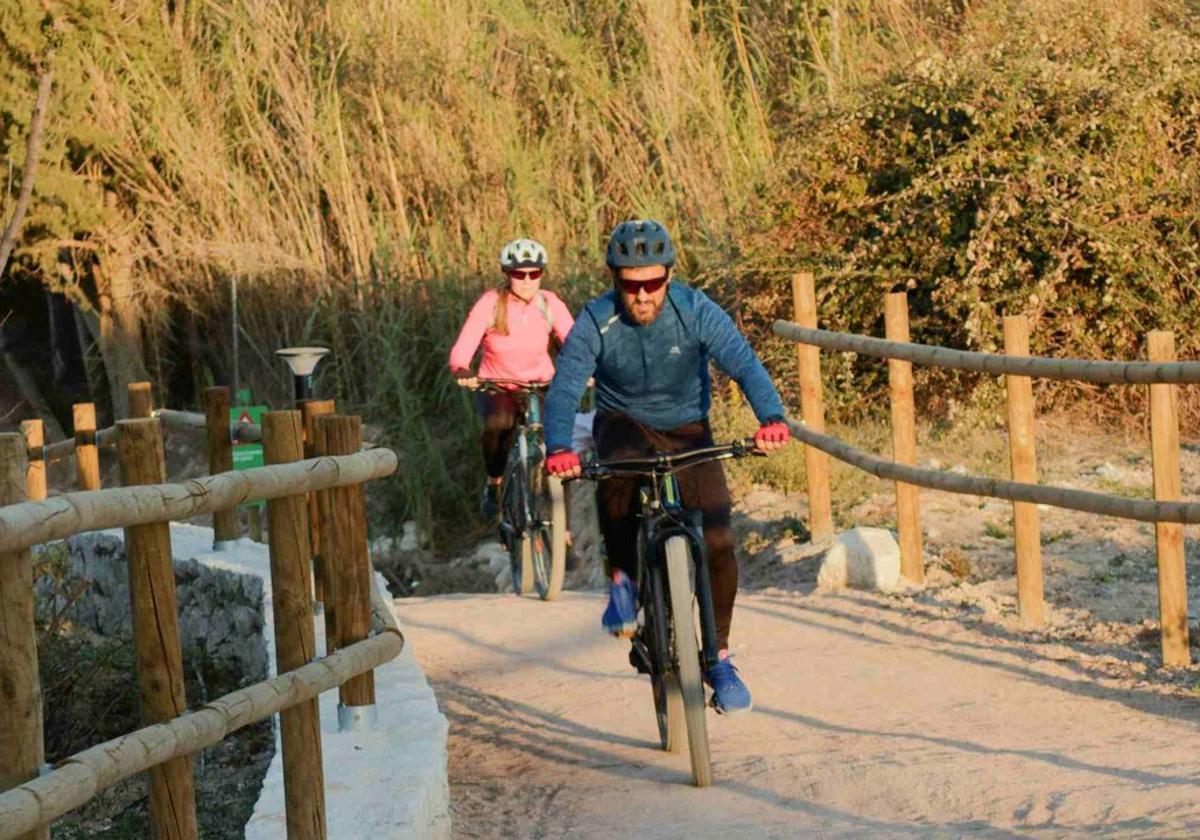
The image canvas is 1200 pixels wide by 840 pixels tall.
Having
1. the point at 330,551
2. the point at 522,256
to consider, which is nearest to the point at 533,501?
the point at 522,256

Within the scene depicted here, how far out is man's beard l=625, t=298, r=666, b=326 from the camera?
22.1ft

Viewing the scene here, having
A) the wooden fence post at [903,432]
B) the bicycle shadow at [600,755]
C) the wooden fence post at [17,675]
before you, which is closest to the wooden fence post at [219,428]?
the bicycle shadow at [600,755]

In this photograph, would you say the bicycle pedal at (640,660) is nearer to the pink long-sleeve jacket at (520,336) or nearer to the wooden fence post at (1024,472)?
the wooden fence post at (1024,472)

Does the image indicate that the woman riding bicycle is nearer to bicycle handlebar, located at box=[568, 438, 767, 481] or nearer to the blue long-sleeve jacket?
the blue long-sleeve jacket

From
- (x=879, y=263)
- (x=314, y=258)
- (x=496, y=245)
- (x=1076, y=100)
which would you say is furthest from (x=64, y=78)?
(x=1076, y=100)

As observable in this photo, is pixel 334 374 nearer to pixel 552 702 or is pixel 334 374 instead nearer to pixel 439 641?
pixel 439 641

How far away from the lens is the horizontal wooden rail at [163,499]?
3.82 metres

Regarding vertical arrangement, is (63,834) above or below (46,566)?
below

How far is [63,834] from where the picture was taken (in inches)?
298

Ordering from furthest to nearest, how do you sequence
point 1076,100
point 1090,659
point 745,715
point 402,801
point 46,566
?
1. point 1076,100
2. point 46,566
3. point 1090,659
4. point 745,715
5. point 402,801

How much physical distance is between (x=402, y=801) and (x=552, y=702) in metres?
2.79

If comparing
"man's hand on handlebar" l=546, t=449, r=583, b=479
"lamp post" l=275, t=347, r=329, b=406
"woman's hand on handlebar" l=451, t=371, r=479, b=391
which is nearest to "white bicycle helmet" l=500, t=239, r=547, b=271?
"woman's hand on handlebar" l=451, t=371, r=479, b=391

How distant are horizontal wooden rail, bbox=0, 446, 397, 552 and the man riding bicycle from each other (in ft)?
4.71

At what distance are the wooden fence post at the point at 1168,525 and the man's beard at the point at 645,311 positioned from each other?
2.29 m
